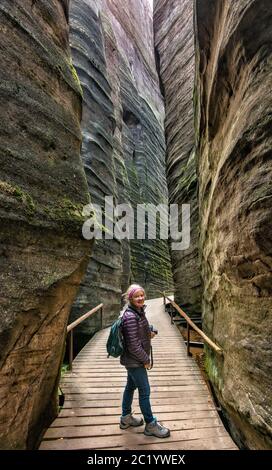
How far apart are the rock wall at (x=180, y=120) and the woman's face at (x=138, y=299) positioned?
632cm

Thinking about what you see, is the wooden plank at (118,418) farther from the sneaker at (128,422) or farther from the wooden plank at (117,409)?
the sneaker at (128,422)

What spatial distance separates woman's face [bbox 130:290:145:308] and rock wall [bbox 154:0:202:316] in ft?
20.7

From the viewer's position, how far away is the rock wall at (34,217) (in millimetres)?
2789

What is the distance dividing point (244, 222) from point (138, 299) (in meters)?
1.54

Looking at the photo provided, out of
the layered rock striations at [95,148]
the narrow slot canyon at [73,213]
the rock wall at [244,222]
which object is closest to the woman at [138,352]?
the narrow slot canyon at [73,213]

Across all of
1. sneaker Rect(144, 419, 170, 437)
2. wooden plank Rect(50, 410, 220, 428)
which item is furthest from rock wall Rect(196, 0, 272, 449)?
sneaker Rect(144, 419, 170, 437)

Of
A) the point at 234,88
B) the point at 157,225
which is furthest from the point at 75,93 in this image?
the point at 157,225

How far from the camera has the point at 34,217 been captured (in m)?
3.14

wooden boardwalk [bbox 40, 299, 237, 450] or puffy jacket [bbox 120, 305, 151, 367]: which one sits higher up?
puffy jacket [bbox 120, 305, 151, 367]

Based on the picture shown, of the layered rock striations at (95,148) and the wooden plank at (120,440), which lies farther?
the layered rock striations at (95,148)

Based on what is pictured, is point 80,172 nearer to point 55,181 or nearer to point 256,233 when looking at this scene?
point 55,181

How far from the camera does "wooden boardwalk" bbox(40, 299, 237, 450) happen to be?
139 inches

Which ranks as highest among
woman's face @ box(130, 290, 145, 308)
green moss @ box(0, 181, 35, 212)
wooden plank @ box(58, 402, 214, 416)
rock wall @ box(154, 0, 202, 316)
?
rock wall @ box(154, 0, 202, 316)

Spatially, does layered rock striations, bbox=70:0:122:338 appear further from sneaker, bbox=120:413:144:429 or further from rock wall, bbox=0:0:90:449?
rock wall, bbox=0:0:90:449
